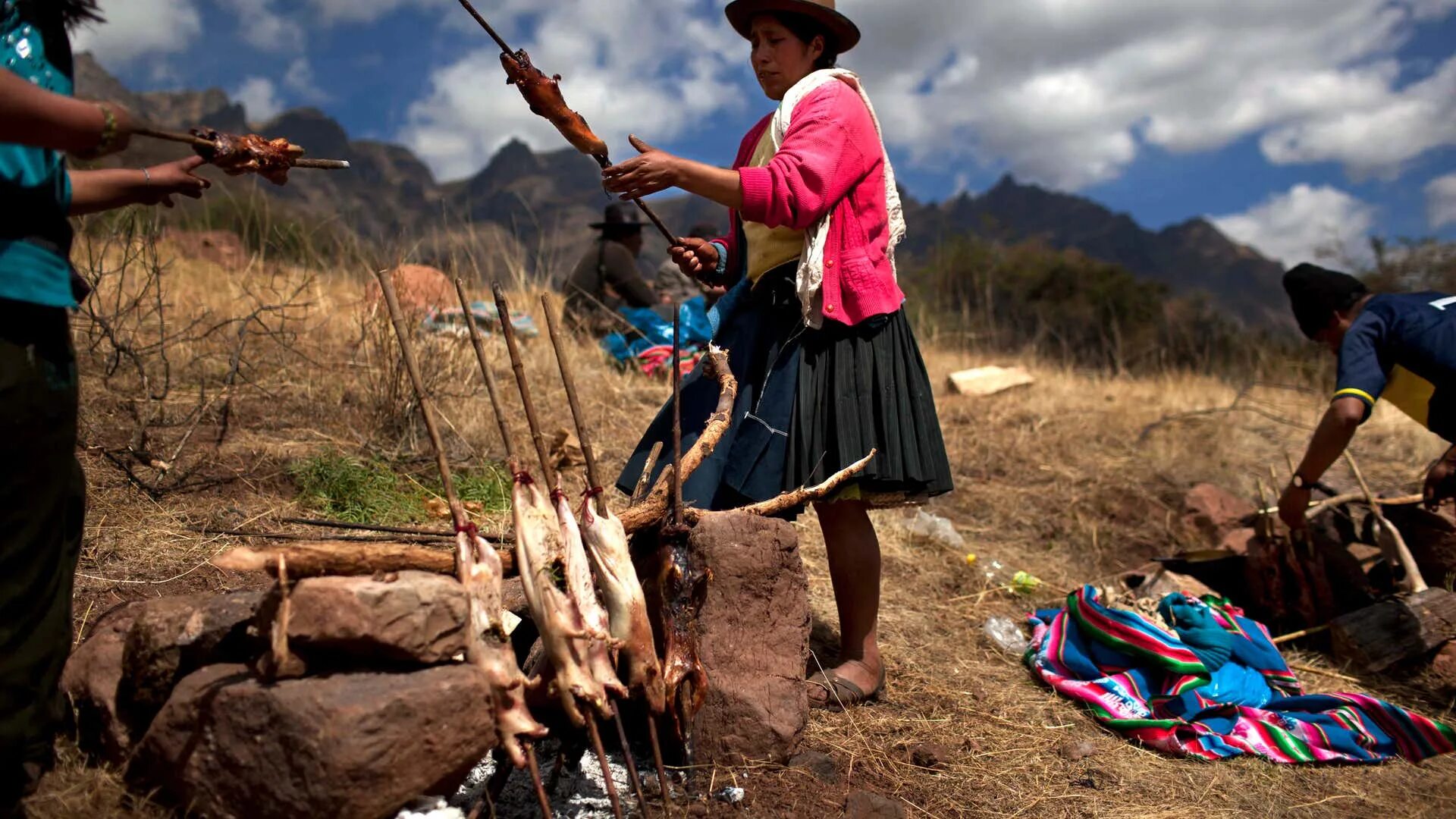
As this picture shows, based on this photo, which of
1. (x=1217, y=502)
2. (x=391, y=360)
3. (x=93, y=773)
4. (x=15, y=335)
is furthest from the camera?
(x=1217, y=502)

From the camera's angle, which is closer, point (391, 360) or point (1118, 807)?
point (1118, 807)

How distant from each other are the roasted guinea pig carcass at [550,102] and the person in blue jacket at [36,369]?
0.81 meters

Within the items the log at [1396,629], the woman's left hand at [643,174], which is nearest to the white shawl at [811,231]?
the woman's left hand at [643,174]

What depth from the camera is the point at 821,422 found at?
2451 millimetres

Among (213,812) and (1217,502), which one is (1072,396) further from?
(213,812)

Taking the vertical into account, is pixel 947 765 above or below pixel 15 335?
below

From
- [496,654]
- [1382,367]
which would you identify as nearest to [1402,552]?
[1382,367]

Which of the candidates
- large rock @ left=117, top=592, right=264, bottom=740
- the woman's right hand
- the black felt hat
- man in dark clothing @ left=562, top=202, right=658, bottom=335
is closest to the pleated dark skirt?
the woman's right hand

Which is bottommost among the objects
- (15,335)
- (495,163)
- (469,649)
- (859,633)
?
(859,633)

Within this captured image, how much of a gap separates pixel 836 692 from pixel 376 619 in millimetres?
1424

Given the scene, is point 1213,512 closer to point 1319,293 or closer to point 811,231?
point 1319,293

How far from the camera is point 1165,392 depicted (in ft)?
25.7

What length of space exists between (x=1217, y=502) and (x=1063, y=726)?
9.78ft

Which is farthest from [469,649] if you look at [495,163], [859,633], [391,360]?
[495,163]
